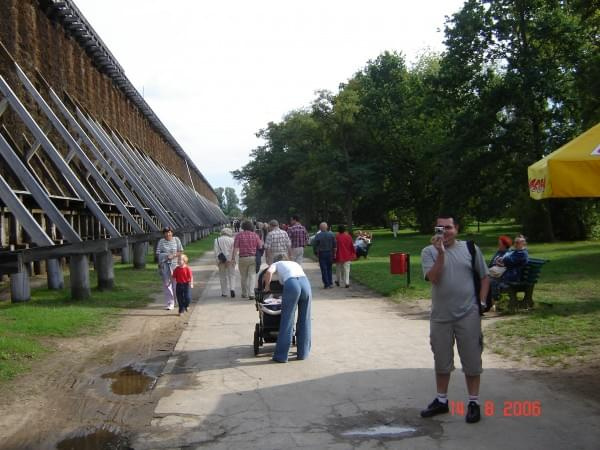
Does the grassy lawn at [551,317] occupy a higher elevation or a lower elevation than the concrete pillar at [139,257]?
lower

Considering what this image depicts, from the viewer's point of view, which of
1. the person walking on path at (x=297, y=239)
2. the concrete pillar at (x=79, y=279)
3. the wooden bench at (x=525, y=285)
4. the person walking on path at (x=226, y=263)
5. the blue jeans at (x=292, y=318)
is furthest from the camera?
the person walking on path at (x=297, y=239)

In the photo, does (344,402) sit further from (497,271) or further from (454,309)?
(497,271)

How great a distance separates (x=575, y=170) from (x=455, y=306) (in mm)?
1619

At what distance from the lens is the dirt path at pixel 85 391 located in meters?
5.59

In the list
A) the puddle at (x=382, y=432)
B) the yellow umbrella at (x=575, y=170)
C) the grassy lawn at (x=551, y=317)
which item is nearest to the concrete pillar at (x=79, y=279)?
the grassy lawn at (x=551, y=317)

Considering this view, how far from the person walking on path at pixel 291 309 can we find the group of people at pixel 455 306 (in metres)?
2.55

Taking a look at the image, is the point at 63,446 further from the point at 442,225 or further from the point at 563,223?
the point at 563,223

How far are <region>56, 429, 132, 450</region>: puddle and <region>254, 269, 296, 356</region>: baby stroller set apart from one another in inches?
122

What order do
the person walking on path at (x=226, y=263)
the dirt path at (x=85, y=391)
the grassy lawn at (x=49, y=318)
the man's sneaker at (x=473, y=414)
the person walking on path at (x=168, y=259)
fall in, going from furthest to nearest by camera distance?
the person walking on path at (x=226, y=263) < the person walking on path at (x=168, y=259) < the grassy lawn at (x=49, y=318) < the dirt path at (x=85, y=391) < the man's sneaker at (x=473, y=414)

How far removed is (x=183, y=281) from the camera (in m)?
12.4

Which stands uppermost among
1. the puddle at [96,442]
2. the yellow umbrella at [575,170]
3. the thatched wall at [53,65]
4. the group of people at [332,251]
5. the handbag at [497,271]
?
the thatched wall at [53,65]

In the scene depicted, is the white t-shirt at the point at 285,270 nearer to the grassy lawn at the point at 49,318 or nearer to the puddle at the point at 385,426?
the puddle at the point at 385,426

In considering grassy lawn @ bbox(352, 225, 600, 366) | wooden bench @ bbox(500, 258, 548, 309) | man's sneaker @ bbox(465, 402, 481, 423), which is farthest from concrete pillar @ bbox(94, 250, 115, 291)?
man's sneaker @ bbox(465, 402, 481, 423)

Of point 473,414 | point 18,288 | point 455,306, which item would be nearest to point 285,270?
point 455,306
